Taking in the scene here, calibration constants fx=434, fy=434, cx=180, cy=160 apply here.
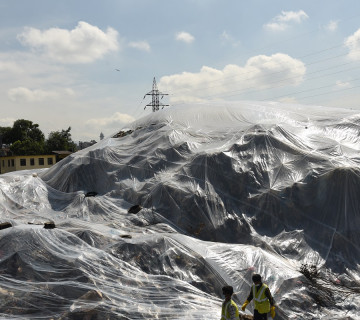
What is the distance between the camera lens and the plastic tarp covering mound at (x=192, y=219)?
7469 millimetres

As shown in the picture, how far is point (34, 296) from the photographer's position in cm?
714

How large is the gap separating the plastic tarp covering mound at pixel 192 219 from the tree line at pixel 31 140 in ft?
110

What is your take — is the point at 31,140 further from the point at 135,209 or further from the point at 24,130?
the point at 135,209

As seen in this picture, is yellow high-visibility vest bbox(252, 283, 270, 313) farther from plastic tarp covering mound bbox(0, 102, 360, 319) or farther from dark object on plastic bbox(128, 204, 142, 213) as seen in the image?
dark object on plastic bbox(128, 204, 142, 213)

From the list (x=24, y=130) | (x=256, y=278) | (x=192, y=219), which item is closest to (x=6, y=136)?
(x=24, y=130)

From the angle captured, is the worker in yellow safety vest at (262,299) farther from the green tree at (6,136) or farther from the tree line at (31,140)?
the green tree at (6,136)

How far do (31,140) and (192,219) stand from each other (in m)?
45.1

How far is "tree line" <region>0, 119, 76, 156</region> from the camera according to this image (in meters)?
48.0

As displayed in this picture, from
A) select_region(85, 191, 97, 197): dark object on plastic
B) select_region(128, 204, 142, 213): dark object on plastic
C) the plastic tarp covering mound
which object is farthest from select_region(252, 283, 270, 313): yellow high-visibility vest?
select_region(85, 191, 97, 197): dark object on plastic

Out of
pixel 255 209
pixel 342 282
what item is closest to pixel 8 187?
pixel 255 209

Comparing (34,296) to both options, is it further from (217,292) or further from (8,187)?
(8,187)

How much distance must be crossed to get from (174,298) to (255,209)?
15.3 ft

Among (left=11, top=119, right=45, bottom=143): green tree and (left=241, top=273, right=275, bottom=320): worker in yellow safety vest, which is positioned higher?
(left=11, top=119, right=45, bottom=143): green tree

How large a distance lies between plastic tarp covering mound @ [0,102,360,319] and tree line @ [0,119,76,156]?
3351 centimetres
